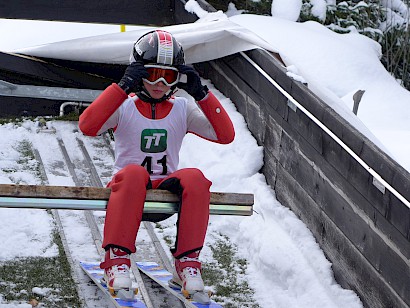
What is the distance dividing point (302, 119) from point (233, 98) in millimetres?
1696

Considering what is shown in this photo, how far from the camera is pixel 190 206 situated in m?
4.44

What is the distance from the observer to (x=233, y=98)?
7.43 meters

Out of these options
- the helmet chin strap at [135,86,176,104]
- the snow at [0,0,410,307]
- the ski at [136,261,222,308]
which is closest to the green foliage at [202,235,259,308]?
the snow at [0,0,410,307]

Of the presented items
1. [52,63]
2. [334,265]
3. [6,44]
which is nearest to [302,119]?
[334,265]

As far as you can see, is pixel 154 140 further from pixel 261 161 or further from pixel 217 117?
pixel 261 161

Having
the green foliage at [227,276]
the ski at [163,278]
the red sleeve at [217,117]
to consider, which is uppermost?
the red sleeve at [217,117]

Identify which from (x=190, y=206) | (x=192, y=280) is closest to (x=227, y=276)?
(x=192, y=280)

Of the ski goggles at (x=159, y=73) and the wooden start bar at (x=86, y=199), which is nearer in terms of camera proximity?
the wooden start bar at (x=86, y=199)

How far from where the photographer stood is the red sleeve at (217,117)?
185 inches

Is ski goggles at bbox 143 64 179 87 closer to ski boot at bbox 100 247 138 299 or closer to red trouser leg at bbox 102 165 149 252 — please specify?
red trouser leg at bbox 102 165 149 252

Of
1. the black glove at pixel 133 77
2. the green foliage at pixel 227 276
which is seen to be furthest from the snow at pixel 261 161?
the black glove at pixel 133 77

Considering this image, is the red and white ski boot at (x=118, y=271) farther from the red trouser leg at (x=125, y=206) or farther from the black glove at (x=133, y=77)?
the black glove at (x=133, y=77)

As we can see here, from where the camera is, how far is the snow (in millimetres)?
5230

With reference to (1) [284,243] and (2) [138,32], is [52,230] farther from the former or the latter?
(2) [138,32]
